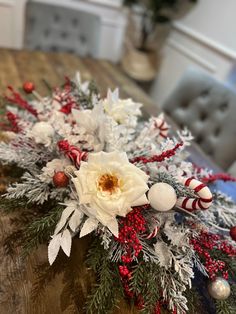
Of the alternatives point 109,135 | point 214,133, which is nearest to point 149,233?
point 109,135

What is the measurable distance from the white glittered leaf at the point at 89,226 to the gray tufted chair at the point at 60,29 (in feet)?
5.18

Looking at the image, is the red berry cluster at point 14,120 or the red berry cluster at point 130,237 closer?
the red berry cluster at point 130,237

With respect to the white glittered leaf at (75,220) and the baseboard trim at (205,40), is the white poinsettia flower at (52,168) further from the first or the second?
the baseboard trim at (205,40)

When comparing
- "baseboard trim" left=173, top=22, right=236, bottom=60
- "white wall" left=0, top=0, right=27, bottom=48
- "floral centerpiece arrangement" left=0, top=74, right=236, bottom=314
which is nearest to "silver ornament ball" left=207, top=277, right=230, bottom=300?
"floral centerpiece arrangement" left=0, top=74, right=236, bottom=314

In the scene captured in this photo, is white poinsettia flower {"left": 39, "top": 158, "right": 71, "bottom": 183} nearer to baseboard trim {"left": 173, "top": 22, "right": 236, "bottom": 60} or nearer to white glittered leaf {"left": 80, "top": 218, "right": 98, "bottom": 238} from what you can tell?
white glittered leaf {"left": 80, "top": 218, "right": 98, "bottom": 238}

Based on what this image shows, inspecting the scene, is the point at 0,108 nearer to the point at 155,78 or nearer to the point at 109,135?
the point at 109,135

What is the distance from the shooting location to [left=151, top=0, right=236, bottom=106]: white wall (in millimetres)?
2174

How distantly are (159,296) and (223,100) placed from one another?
3.62 feet

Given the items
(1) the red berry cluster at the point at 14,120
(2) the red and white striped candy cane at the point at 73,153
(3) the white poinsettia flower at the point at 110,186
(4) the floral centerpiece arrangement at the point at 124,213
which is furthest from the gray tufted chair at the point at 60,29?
(3) the white poinsettia flower at the point at 110,186

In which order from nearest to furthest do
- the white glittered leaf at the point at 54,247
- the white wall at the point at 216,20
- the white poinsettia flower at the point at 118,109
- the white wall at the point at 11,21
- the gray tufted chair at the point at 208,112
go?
the white glittered leaf at the point at 54,247 → the white poinsettia flower at the point at 118,109 → the gray tufted chair at the point at 208,112 → the white wall at the point at 216,20 → the white wall at the point at 11,21

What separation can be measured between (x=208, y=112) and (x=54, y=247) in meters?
1.15

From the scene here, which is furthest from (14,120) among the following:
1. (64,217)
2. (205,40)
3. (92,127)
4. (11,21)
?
(11,21)

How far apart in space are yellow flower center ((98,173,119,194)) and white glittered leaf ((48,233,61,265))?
0.44ft

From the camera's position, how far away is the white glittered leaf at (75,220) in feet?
2.02
